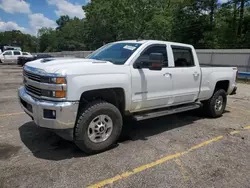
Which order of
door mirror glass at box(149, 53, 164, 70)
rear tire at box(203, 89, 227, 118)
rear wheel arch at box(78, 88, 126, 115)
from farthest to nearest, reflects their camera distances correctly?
1. rear tire at box(203, 89, 227, 118)
2. door mirror glass at box(149, 53, 164, 70)
3. rear wheel arch at box(78, 88, 126, 115)

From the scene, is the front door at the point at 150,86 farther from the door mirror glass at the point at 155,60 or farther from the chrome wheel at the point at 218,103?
the chrome wheel at the point at 218,103

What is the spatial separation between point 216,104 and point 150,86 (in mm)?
2783

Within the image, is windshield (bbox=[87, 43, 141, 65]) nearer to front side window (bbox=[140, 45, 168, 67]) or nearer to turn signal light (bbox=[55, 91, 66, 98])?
front side window (bbox=[140, 45, 168, 67])

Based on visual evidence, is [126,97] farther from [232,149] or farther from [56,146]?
[232,149]

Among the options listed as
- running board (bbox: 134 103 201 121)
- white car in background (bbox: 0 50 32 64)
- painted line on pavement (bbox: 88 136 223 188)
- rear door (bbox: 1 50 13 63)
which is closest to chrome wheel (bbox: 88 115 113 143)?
running board (bbox: 134 103 201 121)

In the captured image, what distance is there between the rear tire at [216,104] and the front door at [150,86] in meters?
1.81

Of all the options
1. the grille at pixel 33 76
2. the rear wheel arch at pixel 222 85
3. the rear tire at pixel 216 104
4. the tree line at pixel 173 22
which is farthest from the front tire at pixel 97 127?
the tree line at pixel 173 22

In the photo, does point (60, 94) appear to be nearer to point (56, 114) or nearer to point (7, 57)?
point (56, 114)

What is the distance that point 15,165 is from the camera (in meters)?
3.34

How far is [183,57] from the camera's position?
5.36 m

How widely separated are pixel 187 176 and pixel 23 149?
2.71 m

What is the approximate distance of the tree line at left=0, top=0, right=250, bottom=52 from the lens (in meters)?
31.1

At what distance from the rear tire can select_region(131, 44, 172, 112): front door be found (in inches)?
71.3

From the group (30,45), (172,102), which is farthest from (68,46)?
(172,102)
